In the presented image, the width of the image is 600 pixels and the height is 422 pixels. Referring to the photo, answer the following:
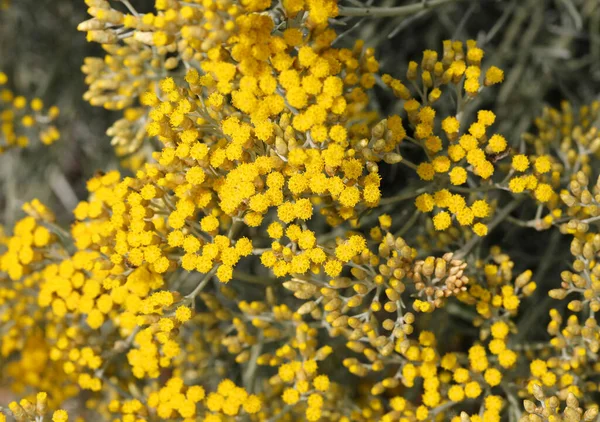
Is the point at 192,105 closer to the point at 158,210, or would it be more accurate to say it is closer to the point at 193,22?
the point at 193,22

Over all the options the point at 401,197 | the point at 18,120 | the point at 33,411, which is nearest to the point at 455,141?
the point at 401,197

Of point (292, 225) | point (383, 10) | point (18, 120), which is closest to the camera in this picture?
point (292, 225)

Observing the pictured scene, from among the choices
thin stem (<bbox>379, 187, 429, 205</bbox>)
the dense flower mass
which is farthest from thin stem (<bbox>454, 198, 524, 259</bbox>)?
thin stem (<bbox>379, 187, 429, 205</bbox>)

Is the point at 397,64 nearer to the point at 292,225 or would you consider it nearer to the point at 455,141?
the point at 455,141

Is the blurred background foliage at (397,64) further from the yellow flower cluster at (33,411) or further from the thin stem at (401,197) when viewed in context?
the yellow flower cluster at (33,411)

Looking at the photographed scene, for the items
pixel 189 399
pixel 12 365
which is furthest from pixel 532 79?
pixel 12 365

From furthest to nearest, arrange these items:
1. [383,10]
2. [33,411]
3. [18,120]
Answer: [18,120] → [383,10] → [33,411]
